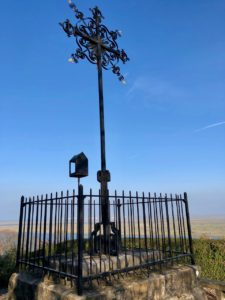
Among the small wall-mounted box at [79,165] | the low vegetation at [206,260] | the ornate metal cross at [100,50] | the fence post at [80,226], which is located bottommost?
the low vegetation at [206,260]

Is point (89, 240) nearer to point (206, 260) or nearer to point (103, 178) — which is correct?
point (103, 178)

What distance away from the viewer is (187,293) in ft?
16.8

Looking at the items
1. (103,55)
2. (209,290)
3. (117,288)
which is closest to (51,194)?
(117,288)

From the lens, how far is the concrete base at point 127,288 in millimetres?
3715

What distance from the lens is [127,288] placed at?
13.1ft

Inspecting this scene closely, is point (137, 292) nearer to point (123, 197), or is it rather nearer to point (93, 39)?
point (123, 197)

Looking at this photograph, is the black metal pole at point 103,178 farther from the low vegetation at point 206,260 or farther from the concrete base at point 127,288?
the low vegetation at point 206,260

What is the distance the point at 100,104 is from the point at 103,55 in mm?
1396

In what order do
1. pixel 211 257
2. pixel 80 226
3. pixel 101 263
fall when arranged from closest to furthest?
pixel 80 226
pixel 101 263
pixel 211 257

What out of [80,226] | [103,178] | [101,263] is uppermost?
[103,178]

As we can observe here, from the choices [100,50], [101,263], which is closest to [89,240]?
[101,263]

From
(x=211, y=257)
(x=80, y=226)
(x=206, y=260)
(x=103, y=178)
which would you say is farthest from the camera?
(x=211, y=257)

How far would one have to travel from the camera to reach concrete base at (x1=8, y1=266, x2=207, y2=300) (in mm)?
3715

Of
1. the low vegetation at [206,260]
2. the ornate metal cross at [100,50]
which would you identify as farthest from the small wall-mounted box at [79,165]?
the low vegetation at [206,260]
